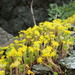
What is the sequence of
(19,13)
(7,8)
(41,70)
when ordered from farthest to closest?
1. (7,8)
2. (19,13)
3. (41,70)

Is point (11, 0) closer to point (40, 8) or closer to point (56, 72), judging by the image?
point (40, 8)

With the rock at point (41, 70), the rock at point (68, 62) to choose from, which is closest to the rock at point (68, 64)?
the rock at point (68, 62)

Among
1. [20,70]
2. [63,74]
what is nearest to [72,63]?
[63,74]

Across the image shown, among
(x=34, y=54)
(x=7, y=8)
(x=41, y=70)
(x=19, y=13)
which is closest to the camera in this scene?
(x=41, y=70)

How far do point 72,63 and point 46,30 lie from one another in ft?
3.35

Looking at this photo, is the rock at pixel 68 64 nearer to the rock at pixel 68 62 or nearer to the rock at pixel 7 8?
the rock at pixel 68 62

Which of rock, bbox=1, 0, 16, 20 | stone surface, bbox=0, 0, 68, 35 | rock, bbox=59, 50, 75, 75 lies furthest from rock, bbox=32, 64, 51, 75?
rock, bbox=1, 0, 16, 20

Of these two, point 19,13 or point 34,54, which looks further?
point 19,13

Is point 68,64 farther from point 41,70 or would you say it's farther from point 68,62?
point 41,70

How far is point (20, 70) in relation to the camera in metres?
2.76

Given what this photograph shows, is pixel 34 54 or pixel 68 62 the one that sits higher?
pixel 34 54

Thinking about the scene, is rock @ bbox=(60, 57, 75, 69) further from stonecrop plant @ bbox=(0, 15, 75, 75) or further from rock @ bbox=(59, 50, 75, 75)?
stonecrop plant @ bbox=(0, 15, 75, 75)

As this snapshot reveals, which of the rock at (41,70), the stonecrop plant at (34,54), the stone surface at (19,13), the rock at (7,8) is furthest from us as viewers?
the rock at (7,8)

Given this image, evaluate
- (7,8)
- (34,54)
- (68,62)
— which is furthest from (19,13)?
(68,62)
